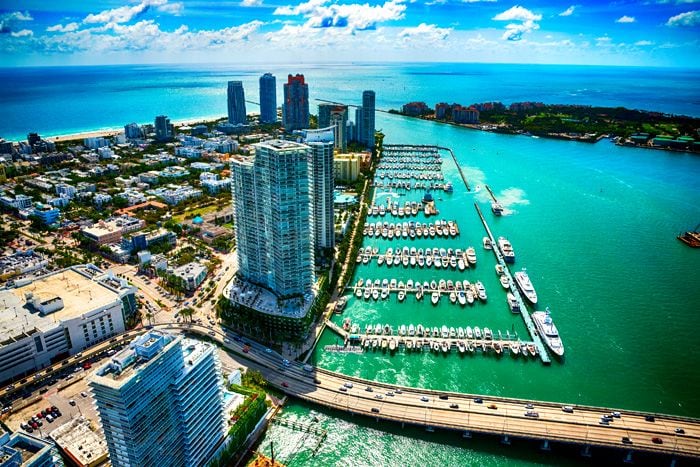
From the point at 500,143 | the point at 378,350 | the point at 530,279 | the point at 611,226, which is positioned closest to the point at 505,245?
the point at 530,279

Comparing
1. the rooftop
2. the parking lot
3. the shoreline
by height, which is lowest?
the parking lot

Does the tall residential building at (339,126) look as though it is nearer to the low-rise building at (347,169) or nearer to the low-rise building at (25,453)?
the low-rise building at (347,169)

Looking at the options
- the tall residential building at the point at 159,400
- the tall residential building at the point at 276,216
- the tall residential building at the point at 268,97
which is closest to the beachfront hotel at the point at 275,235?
the tall residential building at the point at 276,216

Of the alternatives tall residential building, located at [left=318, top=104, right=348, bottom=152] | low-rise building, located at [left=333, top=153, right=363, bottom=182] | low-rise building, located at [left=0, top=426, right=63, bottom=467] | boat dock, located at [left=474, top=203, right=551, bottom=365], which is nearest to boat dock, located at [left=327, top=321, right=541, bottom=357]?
boat dock, located at [left=474, top=203, right=551, bottom=365]

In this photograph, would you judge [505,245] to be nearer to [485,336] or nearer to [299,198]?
[485,336]

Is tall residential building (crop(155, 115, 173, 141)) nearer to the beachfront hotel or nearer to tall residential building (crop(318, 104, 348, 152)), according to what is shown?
tall residential building (crop(318, 104, 348, 152))
